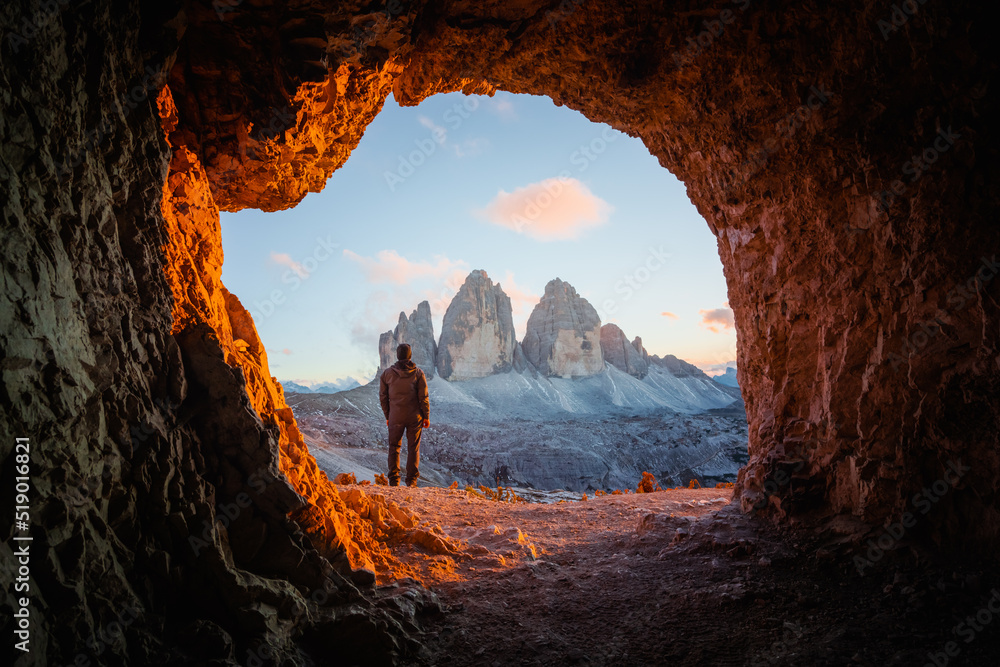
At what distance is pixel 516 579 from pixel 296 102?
449 centimetres

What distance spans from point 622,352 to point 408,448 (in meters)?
84.2

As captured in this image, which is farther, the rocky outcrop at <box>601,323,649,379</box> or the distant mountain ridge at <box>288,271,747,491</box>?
the rocky outcrop at <box>601,323,649,379</box>

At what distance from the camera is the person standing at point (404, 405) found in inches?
335

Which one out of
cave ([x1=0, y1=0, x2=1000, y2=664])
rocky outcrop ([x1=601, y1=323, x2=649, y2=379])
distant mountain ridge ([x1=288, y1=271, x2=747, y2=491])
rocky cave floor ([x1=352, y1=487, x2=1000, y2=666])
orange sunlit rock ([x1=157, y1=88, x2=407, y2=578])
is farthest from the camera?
rocky outcrop ([x1=601, y1=323, x2=649, y2=379])

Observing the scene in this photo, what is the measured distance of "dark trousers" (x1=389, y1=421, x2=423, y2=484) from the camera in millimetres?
8562

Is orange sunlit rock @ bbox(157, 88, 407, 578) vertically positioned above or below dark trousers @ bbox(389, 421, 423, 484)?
above

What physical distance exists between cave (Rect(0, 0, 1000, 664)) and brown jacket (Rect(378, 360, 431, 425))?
4.36 m

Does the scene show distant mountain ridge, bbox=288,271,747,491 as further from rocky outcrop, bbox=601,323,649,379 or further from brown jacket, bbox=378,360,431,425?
brown jacket, bbox=378,360,431,425

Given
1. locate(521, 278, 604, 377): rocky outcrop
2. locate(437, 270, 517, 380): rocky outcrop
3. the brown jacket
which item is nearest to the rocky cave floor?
the brown jacket

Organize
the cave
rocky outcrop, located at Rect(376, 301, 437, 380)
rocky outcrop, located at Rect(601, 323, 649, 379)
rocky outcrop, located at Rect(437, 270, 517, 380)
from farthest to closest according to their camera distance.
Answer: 1. rocky outcrop, located at Rect(601, 323, 649, 379)
2. rocky outcrop, located at Rect(437, 270, 517, 380)
3. rocky outcrop, located at Rect(376, 301, 437, 380)
4. the cave

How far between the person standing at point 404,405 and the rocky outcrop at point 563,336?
221ft

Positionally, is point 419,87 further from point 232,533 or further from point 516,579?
point 516,579

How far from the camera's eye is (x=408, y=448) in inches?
336

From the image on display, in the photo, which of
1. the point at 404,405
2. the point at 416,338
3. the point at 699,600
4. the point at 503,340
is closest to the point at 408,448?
the point at 404,405
